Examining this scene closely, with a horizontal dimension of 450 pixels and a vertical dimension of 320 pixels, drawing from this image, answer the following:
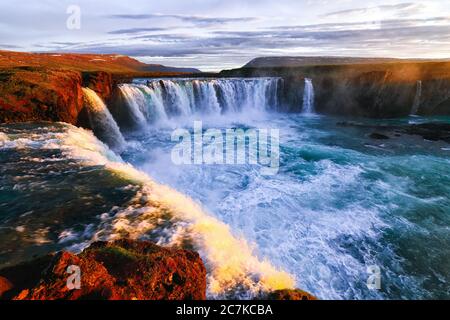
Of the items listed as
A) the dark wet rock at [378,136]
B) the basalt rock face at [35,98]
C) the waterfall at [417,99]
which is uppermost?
the basalt rock face at [35,98]

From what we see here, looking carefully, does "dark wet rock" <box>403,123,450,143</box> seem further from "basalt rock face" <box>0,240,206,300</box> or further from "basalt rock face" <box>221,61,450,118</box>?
"basalt rock face" <box>0,240,206,300</box>

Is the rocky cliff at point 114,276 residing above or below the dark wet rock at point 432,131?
above

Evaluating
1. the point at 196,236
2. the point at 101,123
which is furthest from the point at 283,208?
the point at 101,123

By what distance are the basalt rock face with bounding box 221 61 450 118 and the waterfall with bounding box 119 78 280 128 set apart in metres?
3.43

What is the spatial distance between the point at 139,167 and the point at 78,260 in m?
11.6

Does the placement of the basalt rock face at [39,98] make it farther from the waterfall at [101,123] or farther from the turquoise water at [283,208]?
the turquoise water at [283,208]

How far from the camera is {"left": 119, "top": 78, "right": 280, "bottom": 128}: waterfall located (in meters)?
22.9

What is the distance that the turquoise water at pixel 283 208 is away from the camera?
622 cm

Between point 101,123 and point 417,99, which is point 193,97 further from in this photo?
point 417,99

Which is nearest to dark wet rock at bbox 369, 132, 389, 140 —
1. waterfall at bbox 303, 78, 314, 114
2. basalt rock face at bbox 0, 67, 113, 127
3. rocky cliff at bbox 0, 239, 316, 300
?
waterfall at bbox 303, 78, 314, 114

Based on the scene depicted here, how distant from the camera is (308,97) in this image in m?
33.8

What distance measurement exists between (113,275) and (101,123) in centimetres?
1615

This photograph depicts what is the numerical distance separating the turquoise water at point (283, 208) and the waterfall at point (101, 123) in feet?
7.31

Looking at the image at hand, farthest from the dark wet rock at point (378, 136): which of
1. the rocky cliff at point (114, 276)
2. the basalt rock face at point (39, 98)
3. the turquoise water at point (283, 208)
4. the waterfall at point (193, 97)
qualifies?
the rocky cliff at point (114, 276)
